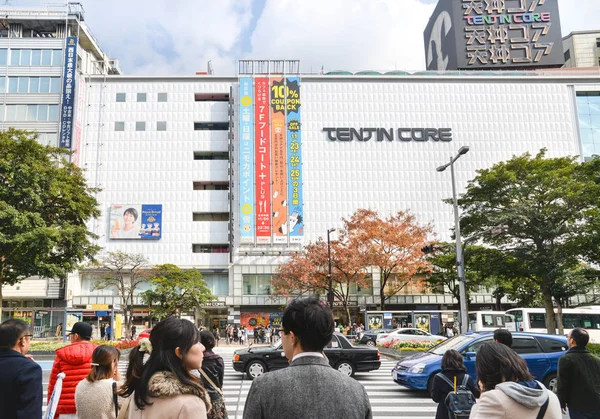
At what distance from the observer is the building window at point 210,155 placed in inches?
2067

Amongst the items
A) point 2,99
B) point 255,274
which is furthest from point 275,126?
point 2,99

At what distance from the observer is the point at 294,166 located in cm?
5012

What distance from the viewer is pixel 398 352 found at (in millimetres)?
22125

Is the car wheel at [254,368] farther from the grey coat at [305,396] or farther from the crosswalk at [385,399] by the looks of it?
the grey coat at [305,396]

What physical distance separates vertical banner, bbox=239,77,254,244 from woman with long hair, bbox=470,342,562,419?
4624 cm

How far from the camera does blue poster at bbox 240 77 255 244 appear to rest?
4916cm

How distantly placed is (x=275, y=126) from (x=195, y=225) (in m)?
12.7

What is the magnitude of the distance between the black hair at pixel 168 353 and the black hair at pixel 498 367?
189 centimetres

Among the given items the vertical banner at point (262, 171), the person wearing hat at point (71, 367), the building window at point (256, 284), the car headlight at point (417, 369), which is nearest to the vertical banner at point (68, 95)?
the vertical banner at point (262, 171)

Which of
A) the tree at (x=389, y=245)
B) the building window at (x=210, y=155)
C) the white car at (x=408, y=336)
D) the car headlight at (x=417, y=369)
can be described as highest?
the building window at (x=210, y=155)

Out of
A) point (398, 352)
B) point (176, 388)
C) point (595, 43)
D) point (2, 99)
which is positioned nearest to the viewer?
point (176, 388)

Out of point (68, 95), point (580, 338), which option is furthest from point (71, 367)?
point (68, 95)

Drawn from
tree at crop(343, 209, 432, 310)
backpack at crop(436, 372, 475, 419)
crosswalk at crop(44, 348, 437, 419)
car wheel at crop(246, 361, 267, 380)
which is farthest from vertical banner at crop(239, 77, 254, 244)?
backpack at crop(436, 372, 475, 419)

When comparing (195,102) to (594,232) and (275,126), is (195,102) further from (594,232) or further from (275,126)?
(594,232)
